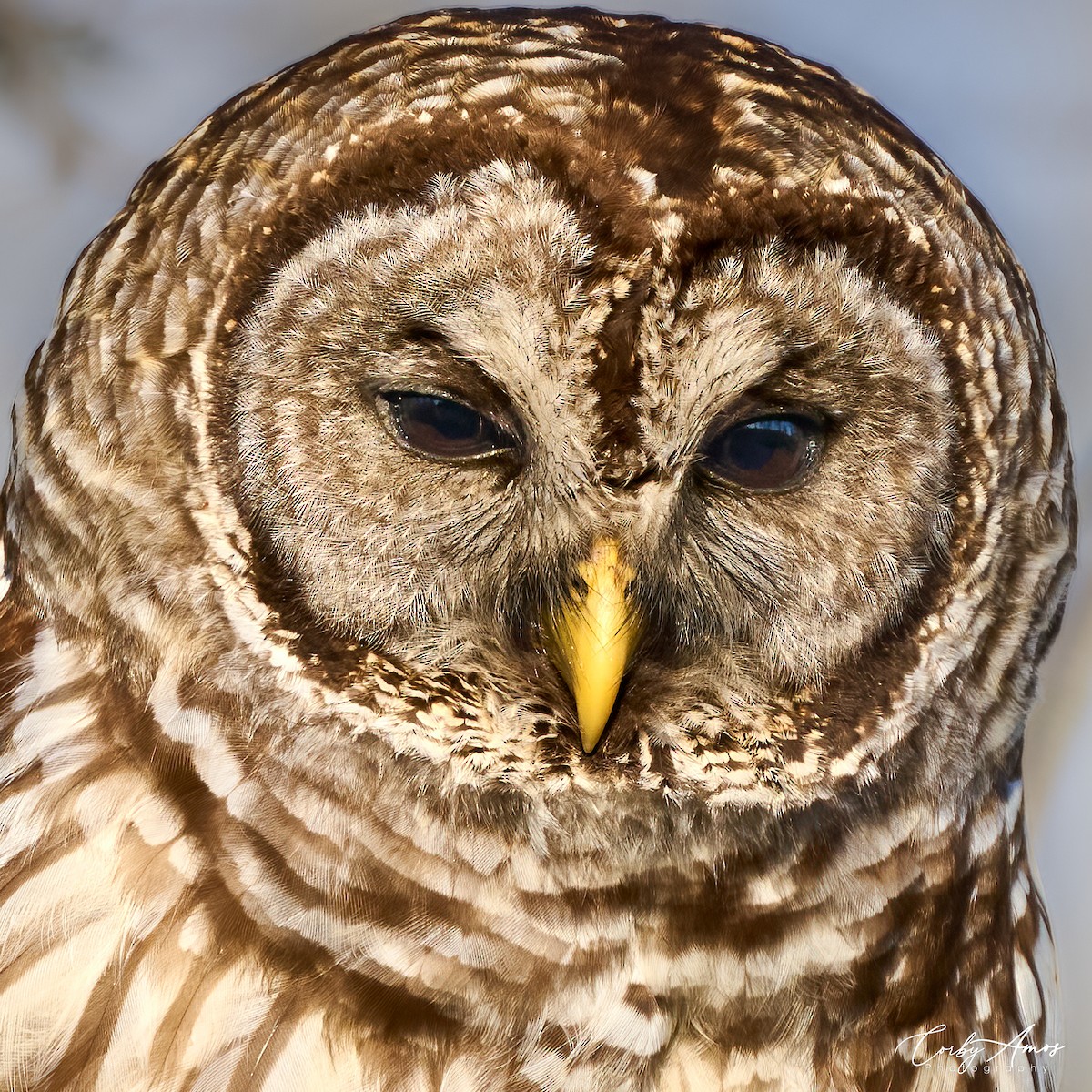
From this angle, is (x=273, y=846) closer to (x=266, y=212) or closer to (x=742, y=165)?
(x=266, y=212)

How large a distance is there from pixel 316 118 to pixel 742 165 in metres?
0.52

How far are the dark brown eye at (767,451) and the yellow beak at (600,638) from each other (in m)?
0.17

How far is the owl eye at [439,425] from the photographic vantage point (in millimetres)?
1405

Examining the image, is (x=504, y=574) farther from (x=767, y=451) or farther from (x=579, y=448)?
(x=767, y=451)

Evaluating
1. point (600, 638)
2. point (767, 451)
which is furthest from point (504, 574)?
point (767, 451)

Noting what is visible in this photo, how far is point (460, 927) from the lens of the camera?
4.93 ft

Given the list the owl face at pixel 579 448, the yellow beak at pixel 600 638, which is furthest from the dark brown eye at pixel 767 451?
the yellow beak at pixel 600 638

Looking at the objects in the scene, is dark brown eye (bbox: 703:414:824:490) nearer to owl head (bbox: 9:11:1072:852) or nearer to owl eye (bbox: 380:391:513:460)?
owl head (bbox: 9:11:1072:852)

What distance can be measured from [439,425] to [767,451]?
395mm

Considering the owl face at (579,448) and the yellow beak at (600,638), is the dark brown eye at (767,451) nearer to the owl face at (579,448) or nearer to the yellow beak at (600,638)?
the owl face at (579,448)

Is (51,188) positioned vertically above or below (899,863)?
above

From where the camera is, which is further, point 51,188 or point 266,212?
point 51,188

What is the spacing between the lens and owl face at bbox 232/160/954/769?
1.33 metres

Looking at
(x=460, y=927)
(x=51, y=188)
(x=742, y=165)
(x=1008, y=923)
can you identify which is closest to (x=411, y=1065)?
(x=460, y=927)
